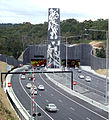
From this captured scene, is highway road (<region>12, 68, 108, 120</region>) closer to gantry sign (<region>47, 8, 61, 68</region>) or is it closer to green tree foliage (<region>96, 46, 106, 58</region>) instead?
gantry sign (<region>47, 8, 61, 68</region>)

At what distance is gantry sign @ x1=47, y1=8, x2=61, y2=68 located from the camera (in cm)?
9275

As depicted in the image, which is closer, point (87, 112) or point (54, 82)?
Answer: point (87, 112)

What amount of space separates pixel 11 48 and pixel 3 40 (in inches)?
283

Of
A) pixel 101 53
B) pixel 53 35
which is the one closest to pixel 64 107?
pixel 53 35

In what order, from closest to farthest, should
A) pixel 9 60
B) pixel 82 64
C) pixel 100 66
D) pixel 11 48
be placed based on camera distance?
pixel 100 66 → pixel 9 60 → pixel 82 64 → pixel 11 48

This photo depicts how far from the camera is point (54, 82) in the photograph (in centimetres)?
6731

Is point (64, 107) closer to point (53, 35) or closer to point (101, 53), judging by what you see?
point (53, 35)

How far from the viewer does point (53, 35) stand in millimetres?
94562

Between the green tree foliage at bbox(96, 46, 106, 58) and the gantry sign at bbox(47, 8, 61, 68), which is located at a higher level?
the gantry sign at bbox(47, 8, 61, 68)

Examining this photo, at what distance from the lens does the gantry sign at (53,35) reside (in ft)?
304

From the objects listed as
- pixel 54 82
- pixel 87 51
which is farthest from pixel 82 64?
pixel 54 82

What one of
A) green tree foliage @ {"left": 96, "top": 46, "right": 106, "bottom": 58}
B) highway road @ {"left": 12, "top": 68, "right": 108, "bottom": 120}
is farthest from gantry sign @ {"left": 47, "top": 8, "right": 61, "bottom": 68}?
highway road @ {"left": 12, "top": 68, "right": 108, "bottom": 120}

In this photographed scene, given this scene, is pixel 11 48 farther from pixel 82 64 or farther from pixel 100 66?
pixel 100 66

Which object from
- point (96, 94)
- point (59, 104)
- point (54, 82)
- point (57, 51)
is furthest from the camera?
point (57, 51)
